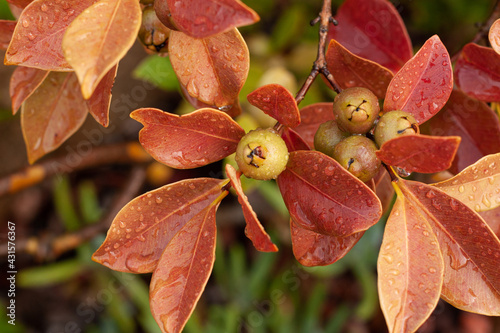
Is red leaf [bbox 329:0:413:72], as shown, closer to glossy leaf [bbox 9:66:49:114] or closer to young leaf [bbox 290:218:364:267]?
young leaf [bbox 290:218:364:267]

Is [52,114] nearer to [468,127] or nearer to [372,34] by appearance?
[372,34]

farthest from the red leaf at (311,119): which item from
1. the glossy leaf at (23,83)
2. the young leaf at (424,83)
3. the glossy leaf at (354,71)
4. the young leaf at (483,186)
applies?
the glossy leaf at (23,83)

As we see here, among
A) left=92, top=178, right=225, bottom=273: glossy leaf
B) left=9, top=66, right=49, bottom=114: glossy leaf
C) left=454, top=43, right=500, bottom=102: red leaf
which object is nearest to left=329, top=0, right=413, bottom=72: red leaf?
left=454, top=43, right=500, bottom=102: red leaf

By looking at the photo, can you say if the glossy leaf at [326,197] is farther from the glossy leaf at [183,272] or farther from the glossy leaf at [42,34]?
the glossy leaf at [42,34]

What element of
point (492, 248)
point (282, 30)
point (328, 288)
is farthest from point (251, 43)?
point (492, 248)

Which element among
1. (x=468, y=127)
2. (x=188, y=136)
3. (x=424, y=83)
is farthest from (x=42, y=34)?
(x=468, y=127)
